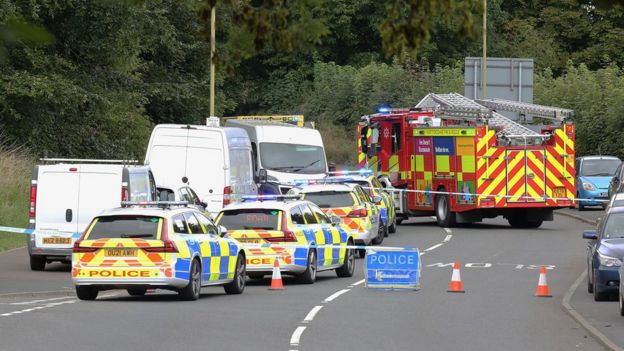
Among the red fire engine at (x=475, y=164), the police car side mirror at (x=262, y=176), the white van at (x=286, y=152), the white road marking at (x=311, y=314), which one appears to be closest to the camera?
the white road marking at (x=311, y=314)

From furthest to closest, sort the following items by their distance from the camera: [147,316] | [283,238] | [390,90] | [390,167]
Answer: [390,90] → [390,167] → [283,238] → [147,316]

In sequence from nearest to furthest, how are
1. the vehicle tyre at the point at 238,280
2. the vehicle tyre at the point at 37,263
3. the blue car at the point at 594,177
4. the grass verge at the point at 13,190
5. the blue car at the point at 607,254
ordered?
the blue car at the point at 607,254, the vehicle tyre at the point at 238,280, the vehicle tyre at the point at 37,263, the grass verge at the point at 13,190, the blue car at the point at 594,177

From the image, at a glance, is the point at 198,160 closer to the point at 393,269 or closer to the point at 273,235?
the point at 273,235

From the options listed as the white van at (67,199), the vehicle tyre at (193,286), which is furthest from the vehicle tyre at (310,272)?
the vehicle tyre at (193,286)

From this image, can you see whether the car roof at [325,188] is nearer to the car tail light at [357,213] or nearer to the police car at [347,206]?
the police car at [347,206]

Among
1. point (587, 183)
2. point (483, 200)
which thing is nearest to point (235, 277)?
point (483, 200)

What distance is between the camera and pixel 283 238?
76.2 ft

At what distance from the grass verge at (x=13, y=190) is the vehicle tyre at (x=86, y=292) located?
9.82 meters

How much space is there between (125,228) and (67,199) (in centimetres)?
582

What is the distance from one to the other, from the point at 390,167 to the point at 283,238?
57.2 feet

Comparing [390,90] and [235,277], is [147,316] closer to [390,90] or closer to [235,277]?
[235,277]

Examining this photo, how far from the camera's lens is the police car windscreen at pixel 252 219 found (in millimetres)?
23328

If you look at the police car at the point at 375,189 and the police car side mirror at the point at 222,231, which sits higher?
the police car at the point at 375,189

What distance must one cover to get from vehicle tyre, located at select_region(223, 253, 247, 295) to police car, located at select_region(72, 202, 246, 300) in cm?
132
